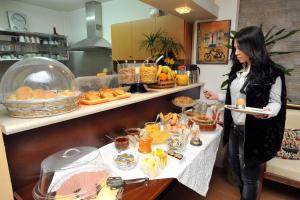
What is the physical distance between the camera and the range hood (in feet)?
12.0

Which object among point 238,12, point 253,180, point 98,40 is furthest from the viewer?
point 98,40

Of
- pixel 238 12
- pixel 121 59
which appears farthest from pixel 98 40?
pixel 238 12

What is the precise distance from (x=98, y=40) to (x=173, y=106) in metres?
2.41

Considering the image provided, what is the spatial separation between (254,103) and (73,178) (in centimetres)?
115

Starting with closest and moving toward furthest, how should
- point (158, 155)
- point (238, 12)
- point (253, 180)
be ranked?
point (158, 155) → point (253, 180) → point (238, 12)

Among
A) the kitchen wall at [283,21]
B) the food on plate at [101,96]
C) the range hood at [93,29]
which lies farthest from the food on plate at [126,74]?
the range hood at [93,29]

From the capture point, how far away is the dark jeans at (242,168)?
138cm

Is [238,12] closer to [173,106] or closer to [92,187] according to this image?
[173,106]

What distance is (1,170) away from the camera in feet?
2.33

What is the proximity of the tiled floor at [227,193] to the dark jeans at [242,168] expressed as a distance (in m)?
0.41

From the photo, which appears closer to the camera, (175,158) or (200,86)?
(175,158)

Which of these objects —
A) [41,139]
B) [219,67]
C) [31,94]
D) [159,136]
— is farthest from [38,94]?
[219,67]

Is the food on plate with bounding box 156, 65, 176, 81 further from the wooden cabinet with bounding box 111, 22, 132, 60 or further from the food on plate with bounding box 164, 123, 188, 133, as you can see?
the wooden cabinet with bounding box 111, 22, 132, 60

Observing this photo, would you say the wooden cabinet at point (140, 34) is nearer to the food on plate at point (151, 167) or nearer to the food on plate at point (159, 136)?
the food on plate at point (159, 136)
